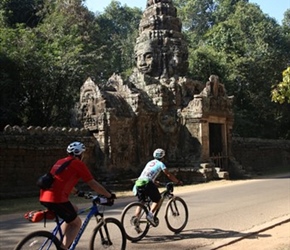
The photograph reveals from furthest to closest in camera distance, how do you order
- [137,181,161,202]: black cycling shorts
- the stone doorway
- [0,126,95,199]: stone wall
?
the stone doorway < [0,126,95,199]: stone wall < [137,181,161,202]: black cycling shorts

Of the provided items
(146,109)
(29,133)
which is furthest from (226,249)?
(146,109)

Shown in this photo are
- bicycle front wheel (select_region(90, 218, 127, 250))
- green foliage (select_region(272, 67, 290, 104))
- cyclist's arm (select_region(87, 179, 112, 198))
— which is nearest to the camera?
cyclist's arm (select_region(87, 179, 112, 198))

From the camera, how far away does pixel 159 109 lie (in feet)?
70.9

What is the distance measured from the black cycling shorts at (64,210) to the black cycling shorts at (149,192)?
256 centimetres

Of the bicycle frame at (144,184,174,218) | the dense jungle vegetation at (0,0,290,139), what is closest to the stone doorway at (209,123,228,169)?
the dense jungle vegetation at (0,0,290,139)

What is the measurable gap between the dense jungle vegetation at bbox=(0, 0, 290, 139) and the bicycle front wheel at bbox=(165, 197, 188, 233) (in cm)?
1418

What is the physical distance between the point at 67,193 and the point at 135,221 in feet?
7.99

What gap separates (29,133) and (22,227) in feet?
26.3

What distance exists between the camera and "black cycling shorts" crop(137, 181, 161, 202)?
7.54 metres

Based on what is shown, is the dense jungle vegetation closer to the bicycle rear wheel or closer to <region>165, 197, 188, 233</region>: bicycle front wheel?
<region>165, 197, 188, 233</region>: bicycle front wheel

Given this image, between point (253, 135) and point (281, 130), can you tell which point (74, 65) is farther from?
point (281, 130)

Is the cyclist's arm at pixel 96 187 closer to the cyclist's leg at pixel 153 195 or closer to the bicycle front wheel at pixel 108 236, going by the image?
the bicycle front wheel at pixel 108 236

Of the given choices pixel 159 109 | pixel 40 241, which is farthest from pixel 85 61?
pixel 40 241

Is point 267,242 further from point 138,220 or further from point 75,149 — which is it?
point 75,149
